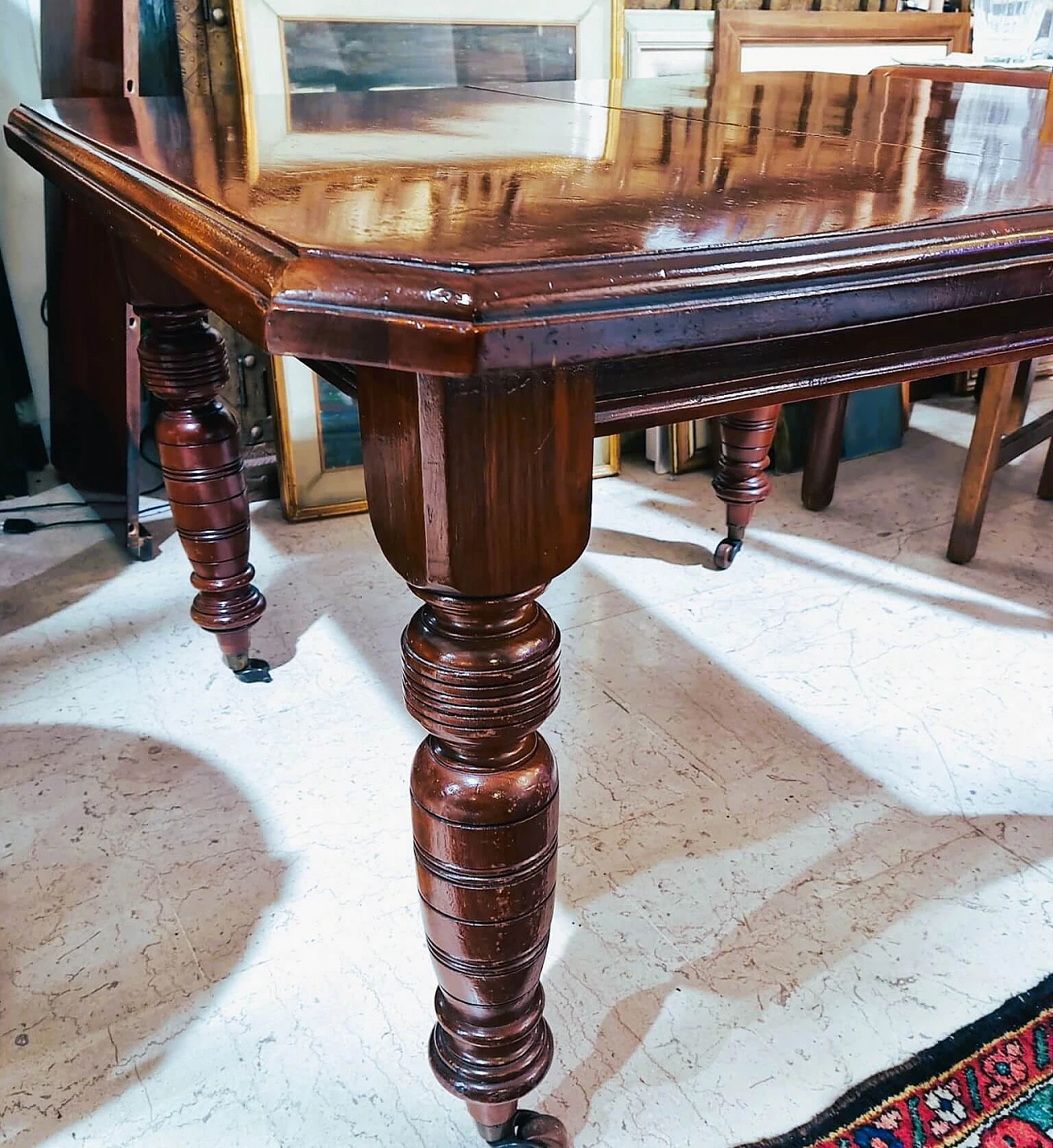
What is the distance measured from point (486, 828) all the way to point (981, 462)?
1.40 metres

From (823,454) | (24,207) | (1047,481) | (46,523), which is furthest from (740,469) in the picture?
(24,207)

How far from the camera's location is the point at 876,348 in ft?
2.07

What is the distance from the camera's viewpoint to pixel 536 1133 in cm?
79

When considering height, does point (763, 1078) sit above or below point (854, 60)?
below

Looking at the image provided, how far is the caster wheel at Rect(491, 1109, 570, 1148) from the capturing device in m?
0.79

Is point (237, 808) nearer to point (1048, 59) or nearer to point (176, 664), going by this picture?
point (176, 664)

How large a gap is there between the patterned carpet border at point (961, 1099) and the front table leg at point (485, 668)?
239 millimetres

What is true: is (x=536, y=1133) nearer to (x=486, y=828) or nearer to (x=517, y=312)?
(x=486, y=828)

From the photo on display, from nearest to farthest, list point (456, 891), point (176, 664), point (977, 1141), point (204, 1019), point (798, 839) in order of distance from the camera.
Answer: point (456, 891)
point (977, 1141)
point (204, 1019)
point (798, 839)
point (176, 664)

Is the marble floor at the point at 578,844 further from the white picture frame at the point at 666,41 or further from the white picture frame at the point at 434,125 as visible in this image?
the white picture frame at the point at 666,41

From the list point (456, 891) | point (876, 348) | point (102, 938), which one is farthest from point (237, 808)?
point (876, 348)

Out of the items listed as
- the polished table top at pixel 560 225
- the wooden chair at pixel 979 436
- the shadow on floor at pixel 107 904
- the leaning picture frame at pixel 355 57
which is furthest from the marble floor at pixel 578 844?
the polished table top at pixel 560 225

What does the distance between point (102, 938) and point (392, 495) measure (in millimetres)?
710

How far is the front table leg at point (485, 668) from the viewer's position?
52cm
